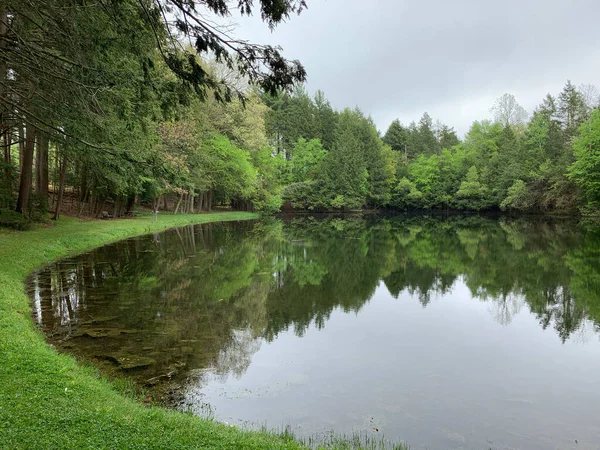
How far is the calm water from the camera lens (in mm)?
5309

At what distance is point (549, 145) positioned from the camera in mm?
47625

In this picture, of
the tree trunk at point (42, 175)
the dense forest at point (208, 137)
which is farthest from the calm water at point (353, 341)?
the tree trunk at point (42, 175)

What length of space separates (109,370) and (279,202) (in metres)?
42.8

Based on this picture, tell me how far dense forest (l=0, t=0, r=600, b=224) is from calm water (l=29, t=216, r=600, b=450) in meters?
3.23

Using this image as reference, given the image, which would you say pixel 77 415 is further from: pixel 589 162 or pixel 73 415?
pixel 589 162

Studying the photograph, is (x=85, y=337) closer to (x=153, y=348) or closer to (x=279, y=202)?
(x=153, y=348)

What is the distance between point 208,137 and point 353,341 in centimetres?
2991

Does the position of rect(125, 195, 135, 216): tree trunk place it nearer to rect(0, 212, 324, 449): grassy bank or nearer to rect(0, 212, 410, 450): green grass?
rect(0, 212, 410, 450): green grass

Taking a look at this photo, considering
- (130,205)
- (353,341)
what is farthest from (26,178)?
(353,341)

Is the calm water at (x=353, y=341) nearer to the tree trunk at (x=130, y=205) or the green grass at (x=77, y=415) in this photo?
the green grass at (x=77, y=415)

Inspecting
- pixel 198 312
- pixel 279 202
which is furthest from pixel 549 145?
pixel 198 312

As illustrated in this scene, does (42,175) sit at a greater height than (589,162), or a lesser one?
lesser

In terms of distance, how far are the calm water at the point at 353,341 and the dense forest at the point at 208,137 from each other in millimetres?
3228

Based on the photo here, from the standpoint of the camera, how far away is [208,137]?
35.0 m
